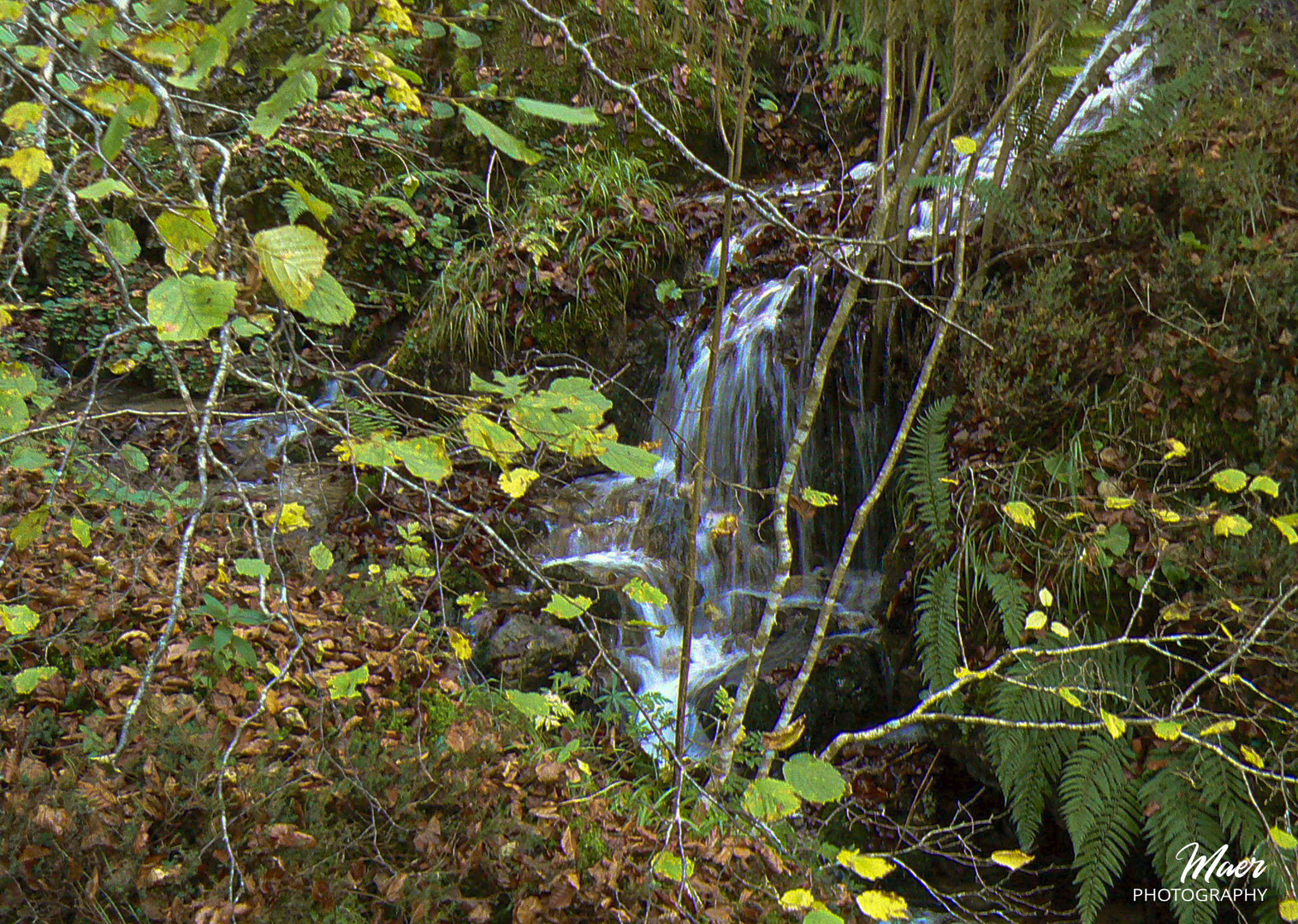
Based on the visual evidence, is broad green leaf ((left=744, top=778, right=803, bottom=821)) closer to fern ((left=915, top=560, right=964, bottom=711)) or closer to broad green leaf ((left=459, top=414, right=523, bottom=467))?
broad green leaf ((left=459, top=414, right=523, bottom=467))

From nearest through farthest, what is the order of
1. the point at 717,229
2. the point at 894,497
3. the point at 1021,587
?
the point at 1021,587 < the point at 894,497 < the point at 717,229

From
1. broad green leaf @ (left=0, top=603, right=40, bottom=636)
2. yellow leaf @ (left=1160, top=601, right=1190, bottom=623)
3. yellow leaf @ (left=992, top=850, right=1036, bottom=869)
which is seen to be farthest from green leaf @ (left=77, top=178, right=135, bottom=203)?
yellow leaf @ (left=1160, top=601, right=1190, bottom=623)

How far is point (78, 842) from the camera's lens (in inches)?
97.9

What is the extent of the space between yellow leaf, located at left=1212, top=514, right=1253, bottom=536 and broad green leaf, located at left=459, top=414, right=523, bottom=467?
2.73 m

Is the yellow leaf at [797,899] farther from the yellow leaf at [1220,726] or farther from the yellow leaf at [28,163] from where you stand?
the yellow leaf at [28,163]

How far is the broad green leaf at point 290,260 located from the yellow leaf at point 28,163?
76 centimetres

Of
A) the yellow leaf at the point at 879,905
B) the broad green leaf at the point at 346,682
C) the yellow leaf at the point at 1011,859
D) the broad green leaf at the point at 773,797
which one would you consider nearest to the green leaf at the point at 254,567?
the broad green leaf at the point at 346,682

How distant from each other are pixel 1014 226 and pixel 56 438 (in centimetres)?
540

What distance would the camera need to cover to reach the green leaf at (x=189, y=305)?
1.33 metres

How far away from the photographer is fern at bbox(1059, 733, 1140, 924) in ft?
10.1

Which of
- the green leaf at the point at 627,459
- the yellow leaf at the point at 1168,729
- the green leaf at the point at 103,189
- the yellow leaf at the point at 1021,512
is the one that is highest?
the green leaf at the point at 103,189

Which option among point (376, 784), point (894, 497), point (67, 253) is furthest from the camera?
point (67, 253)

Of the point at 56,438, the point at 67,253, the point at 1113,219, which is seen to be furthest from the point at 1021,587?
the point at 67,253

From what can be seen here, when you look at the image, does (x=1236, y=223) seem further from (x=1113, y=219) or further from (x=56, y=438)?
(x=56, y=438)
